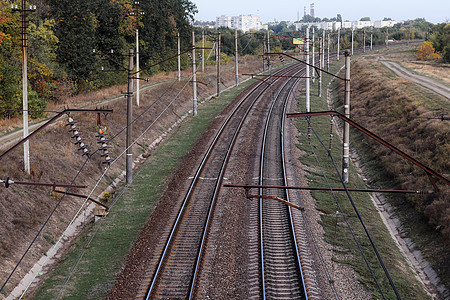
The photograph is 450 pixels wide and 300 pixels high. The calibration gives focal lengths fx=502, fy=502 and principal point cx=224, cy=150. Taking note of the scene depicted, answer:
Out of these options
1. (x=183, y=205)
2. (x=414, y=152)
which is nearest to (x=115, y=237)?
(x=183, y=205)

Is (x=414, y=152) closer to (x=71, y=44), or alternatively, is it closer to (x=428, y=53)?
(x=71, y=44)

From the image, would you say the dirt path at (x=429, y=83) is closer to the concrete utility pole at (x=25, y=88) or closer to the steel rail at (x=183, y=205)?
the steel rail at (x=183, y=205)

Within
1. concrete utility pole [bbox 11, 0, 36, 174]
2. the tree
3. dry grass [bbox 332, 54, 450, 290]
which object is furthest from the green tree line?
dry grass [bbox 332, 54, 450, 290]

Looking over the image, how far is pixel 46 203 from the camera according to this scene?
22266 mm

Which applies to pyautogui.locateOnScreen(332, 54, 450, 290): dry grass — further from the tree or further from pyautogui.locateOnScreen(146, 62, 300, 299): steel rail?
the tree

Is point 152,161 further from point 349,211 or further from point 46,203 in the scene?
point 349,211

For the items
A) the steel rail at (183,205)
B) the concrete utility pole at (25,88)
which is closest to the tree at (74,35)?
the steel rail at (183,205)

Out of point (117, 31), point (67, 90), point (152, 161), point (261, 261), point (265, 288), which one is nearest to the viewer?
point (265, 288)

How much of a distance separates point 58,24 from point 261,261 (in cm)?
4331

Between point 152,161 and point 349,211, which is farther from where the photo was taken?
point 152,161

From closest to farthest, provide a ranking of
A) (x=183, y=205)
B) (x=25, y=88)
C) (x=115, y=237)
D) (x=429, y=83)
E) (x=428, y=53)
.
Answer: (x=115, y=237) < (x=183, y=205) < (x=25, y=88) < (x=429, y=83) < (x=428, y=53)

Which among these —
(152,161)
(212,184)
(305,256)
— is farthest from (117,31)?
(305,256)

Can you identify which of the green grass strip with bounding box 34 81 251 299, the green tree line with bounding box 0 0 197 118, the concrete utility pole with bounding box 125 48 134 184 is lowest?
the green grass strip with bounding box 34 81 251 299

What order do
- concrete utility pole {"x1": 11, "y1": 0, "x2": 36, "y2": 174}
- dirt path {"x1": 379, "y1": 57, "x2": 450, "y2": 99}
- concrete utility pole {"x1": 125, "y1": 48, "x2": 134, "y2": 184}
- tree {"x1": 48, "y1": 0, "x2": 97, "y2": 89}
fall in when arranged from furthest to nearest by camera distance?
1. tree {"x1": 48, "y1": 0, "x2": 97, "y2": 89}
2. dirt path {"x1": 379, "y1": 57, "x2": 450, "y2": 99}
3. concrete utility pole {"x1": 125, "y1": 48, "x2": 134, "y2": 184}
4. concrete utility pole {"x1": 11, "y1": 0, "x2": 36, "y2": 174}
